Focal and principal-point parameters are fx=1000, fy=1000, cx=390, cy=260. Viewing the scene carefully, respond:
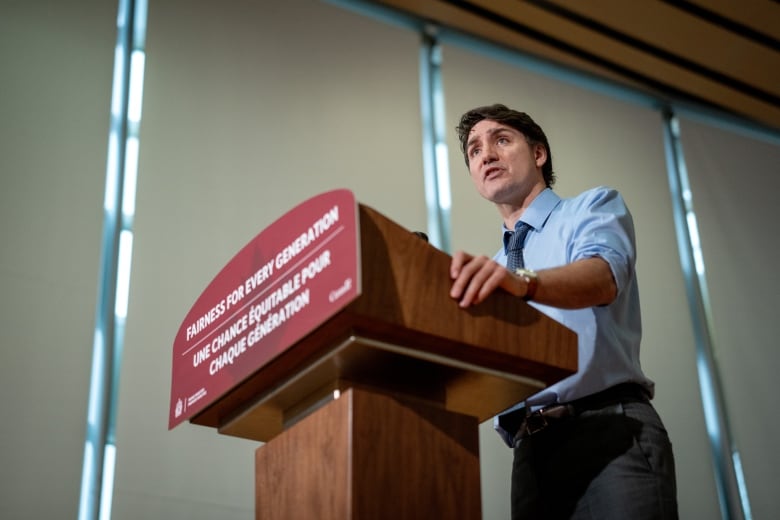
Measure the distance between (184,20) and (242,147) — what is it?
0.49 metres

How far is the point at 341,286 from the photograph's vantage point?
3.68 feet

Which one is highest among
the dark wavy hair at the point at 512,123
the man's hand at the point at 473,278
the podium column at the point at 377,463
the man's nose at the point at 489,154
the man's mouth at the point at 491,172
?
the dark wavy hair at the point at 512,123

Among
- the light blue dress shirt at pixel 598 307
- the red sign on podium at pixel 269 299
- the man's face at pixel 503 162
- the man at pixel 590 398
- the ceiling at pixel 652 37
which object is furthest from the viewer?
the ceiling at pixel 652 37

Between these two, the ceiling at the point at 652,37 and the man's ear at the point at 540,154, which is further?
the ceiling at the point at 652,37

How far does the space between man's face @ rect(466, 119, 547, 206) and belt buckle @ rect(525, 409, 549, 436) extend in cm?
50

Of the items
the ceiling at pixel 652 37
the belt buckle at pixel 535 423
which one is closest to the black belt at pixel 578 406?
the belt buckle at pixel 535 423

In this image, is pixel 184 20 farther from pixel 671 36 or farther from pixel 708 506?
pixel 708 506

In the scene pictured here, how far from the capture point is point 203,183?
9.84 ft

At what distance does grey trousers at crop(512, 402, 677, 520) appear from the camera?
4.91ft

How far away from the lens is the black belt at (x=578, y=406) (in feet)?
5.29

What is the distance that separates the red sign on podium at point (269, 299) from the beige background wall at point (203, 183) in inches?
45.9

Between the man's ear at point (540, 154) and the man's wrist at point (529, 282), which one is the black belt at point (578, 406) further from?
the man's ear at point (540, 154)

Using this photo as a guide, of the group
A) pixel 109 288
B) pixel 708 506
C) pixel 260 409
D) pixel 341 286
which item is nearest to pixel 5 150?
pixel 109 288

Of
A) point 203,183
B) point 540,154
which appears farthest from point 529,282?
point 203,183
